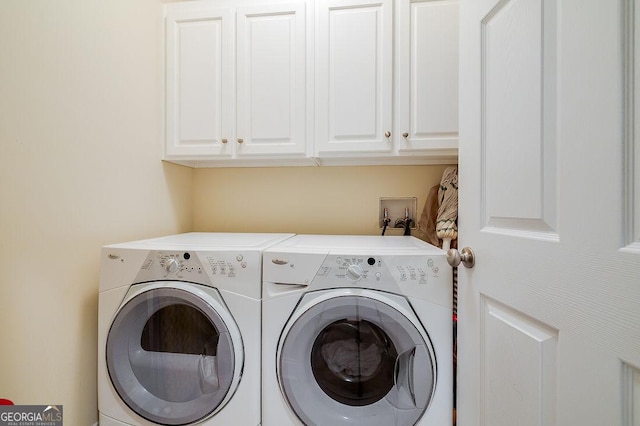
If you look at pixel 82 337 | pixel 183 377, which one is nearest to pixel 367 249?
pixel 183 377

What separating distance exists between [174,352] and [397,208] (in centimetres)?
134

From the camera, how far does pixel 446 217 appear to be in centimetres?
138

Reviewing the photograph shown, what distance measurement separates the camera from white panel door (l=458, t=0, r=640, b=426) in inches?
17.2

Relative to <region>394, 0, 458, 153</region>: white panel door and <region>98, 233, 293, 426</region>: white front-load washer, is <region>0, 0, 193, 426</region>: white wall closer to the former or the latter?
<region>98, 233, 293, 426</region>: white front-load washer

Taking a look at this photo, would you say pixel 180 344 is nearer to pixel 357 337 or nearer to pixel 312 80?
pixel 357 337

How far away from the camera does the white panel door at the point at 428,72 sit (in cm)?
129

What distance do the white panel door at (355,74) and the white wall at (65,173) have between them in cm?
93

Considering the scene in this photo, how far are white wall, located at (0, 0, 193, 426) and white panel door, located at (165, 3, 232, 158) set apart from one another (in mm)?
119

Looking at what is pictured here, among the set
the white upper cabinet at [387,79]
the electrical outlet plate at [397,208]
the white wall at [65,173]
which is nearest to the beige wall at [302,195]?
the electrical outlet plate at [397,208]

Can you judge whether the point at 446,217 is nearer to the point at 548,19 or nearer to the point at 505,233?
the point at 505,233

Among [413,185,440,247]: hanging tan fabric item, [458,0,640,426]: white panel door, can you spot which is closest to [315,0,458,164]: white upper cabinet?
[413,185,440,247]: hanging tan fabric item

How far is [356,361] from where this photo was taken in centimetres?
104

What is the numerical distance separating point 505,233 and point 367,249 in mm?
498

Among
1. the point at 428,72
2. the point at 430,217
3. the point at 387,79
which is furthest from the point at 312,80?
the point at 430,217
